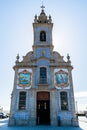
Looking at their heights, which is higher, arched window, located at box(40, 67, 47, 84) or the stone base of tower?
arched window, located at box(40, 67, 47, 84)

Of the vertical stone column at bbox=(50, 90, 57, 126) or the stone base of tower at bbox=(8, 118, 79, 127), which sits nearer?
the stone base of tower at bbox=(8, 118, 79, 127)

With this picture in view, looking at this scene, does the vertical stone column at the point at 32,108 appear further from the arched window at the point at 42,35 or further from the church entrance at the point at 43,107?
the arched window at the point at 42,35

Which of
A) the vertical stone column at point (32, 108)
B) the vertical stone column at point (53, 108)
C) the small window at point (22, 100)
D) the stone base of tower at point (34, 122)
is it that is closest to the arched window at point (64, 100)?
the vertical stone column at point (53, 108)

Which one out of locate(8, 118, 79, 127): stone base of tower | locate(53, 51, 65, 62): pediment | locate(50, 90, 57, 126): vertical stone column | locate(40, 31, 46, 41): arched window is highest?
locate(40, 31, 46, 41): arched window

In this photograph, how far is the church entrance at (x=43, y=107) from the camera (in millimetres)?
18244

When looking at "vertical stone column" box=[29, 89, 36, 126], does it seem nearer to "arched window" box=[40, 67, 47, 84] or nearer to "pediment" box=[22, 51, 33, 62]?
"arched window" box=[40, 67, 47, 84]

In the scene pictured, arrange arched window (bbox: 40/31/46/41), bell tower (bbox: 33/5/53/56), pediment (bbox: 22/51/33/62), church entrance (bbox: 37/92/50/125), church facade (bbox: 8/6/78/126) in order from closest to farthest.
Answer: church facade (bbox: 8/6/78/126) → church entrance (bbox: 37/92/50/125) → pediment (bbox: 22/51/33/62) → bell tower (bbox: 33/5/53/56) → arched window (bbox: 40/31/46/41)

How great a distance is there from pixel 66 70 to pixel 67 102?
4159 mm

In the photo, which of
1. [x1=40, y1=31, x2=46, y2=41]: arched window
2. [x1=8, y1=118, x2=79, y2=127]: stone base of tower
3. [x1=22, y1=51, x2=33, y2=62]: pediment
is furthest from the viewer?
[x1=40, y1=31, x2=46, y2=41]: arched window

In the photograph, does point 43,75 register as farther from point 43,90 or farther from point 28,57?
point 28,57

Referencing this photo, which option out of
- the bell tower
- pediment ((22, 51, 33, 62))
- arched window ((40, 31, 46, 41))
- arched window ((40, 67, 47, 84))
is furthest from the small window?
arched window ((40, 31, 46, 41))

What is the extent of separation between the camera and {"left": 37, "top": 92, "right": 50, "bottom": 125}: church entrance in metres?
18.2

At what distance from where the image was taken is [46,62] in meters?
20.0

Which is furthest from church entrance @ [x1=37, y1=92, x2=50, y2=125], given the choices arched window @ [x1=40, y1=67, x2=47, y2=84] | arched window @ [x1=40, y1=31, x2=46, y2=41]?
arched window @ [x1=40, y1=31, x2=46, y2=41]
